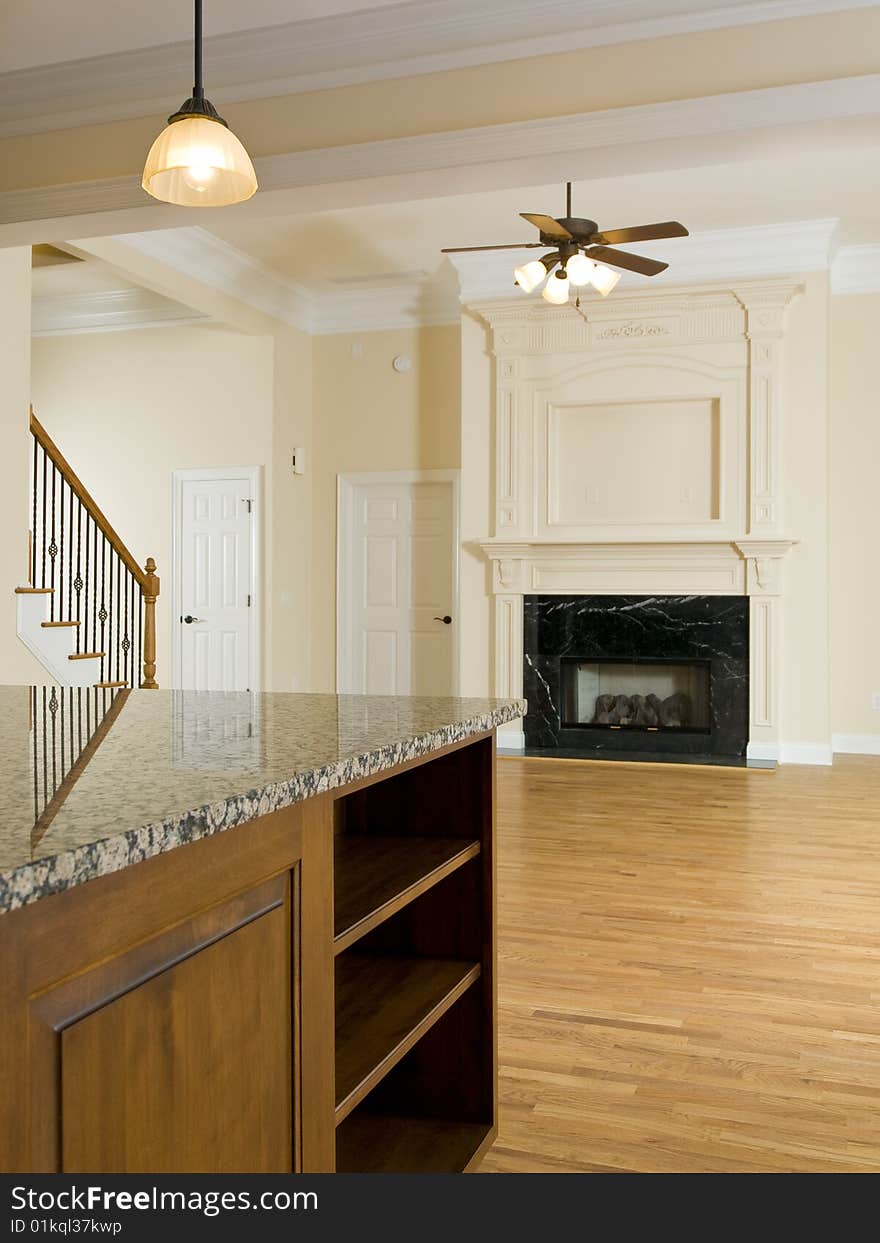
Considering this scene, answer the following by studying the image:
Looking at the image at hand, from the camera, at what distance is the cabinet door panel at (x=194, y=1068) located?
1.01 m

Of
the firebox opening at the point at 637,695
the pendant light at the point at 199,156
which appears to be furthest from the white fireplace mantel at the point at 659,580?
the pendant light at the point at 199,156

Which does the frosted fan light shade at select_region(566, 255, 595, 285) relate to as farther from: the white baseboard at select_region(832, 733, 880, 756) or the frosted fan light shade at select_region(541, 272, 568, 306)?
the white baseboard at select_region(832, 733, 880, 756)

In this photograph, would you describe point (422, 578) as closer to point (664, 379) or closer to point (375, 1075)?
point (664, 379)

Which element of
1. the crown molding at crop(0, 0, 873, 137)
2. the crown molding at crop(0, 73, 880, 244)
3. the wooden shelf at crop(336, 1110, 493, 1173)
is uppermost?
the crown molding at crop(0, 0, 873, 137)

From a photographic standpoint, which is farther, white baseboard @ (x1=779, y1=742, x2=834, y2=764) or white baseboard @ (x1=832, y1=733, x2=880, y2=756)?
white baseboard @ (x1=832, y1=733, x2=880, y2=756)

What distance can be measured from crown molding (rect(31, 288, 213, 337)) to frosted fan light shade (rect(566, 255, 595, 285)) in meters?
3.80

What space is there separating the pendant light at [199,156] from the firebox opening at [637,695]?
540 centimetres

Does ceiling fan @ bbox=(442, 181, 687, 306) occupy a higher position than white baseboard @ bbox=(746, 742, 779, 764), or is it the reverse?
ceiling fan @ bbox=(442, 181, 687, 306)

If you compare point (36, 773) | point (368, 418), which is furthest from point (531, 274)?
point (36, 773)

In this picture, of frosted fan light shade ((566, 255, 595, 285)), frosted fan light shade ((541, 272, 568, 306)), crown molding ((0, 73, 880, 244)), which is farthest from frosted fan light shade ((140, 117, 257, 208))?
frosted fan light shade ((541, 272, 568, 306))

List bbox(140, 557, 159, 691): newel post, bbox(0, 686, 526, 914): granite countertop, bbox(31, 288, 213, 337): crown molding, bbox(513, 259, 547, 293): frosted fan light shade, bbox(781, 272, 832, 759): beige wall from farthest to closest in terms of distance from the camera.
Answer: bbox(31, 288, 213, 337): crown molding, bbox(781, 272, 832, 759): beige wall, bbox(140, 557, 159, 691): newel post, bbox(513, 259, 547, 293): frosted fan light shade, bbox(0, 686, 526, 914): granite countertop

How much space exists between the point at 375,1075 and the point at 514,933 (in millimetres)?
2167

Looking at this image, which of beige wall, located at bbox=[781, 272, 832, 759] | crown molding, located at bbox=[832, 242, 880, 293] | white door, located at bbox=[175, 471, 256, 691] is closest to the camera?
beige wall, located at bbox=[781, 272, 832, 759]

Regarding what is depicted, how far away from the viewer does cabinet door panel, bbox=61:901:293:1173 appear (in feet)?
3.33
